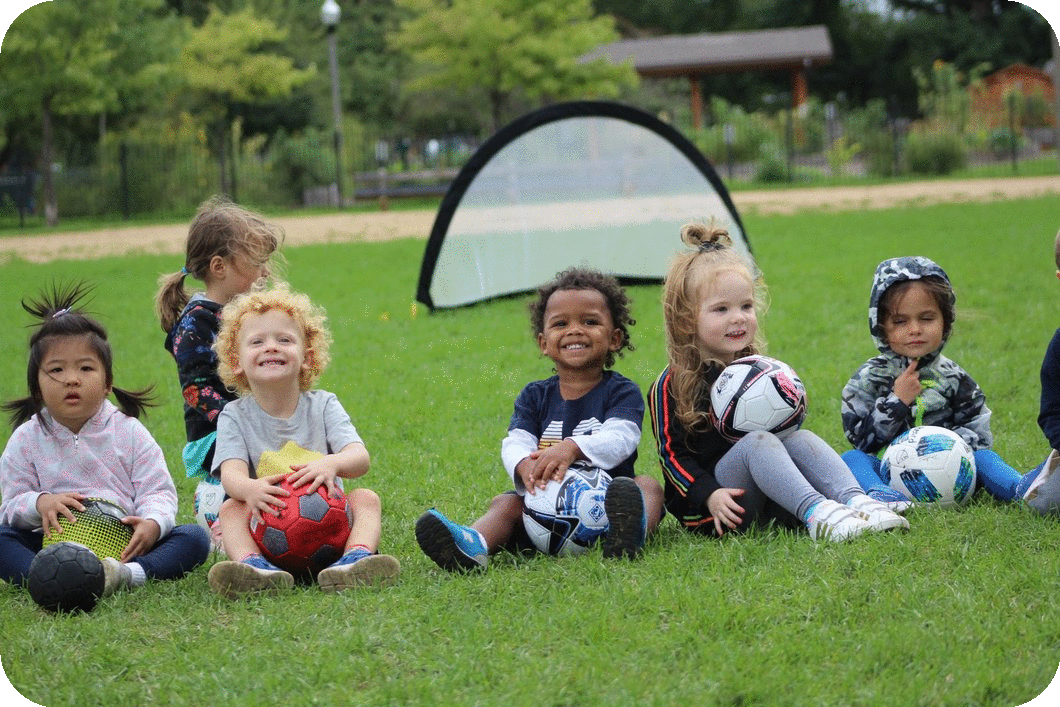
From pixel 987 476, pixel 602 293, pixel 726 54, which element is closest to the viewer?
pixel 602 293

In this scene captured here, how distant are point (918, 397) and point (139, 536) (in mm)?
2948

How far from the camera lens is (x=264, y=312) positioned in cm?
425

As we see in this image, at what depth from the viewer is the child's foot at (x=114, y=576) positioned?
3934 mm

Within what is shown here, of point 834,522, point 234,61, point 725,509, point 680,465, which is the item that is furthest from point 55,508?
point 234,61

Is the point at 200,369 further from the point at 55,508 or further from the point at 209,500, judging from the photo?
the point at 55,508

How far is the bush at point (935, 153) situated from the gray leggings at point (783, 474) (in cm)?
2639

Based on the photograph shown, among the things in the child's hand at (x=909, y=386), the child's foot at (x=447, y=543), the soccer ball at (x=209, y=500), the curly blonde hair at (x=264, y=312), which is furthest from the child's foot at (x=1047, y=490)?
the soccer ball at (x=209, y=500)

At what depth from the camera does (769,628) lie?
10.8ft

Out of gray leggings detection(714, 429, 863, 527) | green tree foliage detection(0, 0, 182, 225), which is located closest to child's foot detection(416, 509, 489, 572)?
gray leggings detection(714, 429, 863, 527)

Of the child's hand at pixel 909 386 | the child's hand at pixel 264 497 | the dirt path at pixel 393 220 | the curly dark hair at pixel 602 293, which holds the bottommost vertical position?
the child's hand at pixel 264 497

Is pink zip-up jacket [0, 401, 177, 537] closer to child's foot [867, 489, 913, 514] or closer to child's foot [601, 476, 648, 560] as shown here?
child's foot [601, 476, 648, 560]

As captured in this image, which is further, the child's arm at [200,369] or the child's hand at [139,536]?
the child's arm at [200,369]

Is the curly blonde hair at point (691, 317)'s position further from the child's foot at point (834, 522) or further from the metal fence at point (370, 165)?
the metal fence at point (370, 165)

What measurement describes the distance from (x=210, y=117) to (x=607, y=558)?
3508cm
